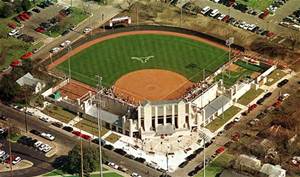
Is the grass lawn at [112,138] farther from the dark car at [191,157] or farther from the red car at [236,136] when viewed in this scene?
the red car at [236,136]

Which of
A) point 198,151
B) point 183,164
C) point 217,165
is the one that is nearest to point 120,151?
point 183,164

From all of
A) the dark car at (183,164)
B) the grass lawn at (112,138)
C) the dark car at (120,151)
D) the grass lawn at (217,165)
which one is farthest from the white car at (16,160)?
the grass lawn at (217,165)

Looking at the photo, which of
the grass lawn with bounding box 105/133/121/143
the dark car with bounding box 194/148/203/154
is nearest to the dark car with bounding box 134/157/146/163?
the grass lawn with bounding box 105/133/121/143

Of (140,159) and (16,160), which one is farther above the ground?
(140,159)

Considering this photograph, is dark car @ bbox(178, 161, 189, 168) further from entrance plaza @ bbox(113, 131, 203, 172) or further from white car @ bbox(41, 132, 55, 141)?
white car @ bbox(41, 132, 55, 141)

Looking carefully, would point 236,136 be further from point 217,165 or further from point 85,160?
point 85,160

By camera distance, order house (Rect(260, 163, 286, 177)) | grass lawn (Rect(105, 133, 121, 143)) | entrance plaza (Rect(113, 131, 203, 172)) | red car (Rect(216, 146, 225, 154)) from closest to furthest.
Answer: house (Rect(260, 163, 286, 177))
entrance plaza (Rect(113, 131, 203, 172))
red car (Rect(216, 146, 225, 154))
grass lawn (Rect(105, 133, 121, 143))

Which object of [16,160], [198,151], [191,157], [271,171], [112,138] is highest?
[271,171]
